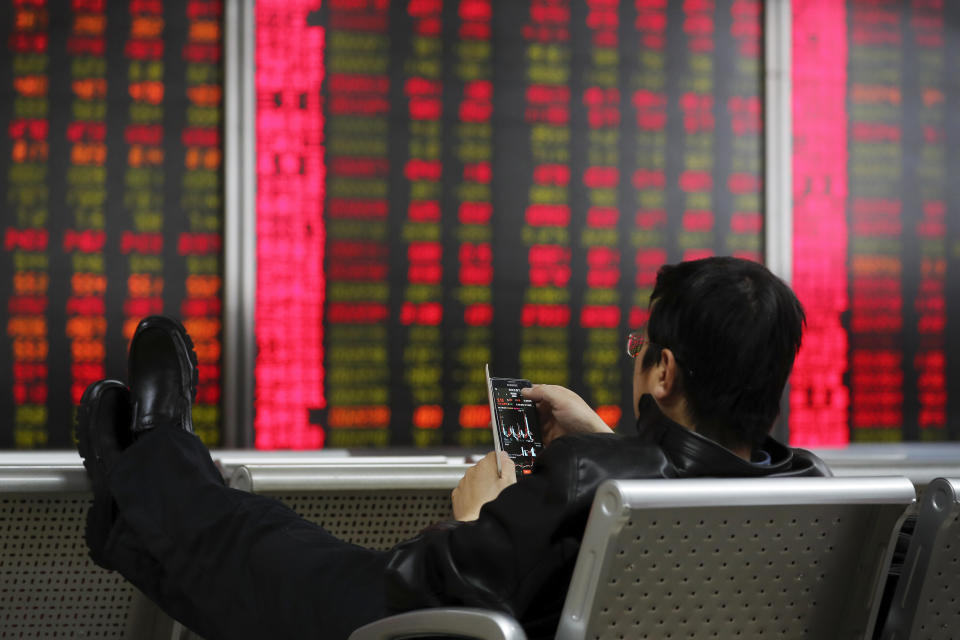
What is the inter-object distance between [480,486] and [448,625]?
1.04 ft

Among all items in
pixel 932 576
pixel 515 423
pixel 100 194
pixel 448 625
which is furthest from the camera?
pixel 100 194

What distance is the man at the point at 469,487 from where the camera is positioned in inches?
41.6

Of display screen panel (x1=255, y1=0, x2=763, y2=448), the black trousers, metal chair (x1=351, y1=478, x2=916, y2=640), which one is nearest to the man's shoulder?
metal chair (x1=351, y1=478, x2=916, y2=640)

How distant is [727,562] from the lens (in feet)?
3.33

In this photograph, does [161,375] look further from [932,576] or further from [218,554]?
[932,576]

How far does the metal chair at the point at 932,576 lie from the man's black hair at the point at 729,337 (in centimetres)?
20

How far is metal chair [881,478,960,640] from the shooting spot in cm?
107

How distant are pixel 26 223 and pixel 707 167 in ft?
5.79

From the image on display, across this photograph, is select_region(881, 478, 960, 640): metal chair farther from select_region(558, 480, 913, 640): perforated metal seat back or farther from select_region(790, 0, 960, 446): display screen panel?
select_region(790, 0, 960, 446): display screen panel

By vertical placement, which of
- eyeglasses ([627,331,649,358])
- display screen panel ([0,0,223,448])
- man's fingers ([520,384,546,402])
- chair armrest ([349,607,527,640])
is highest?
display screen panel ([0,0,223,448])

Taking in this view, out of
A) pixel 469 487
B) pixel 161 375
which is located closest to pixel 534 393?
pixel 469 487

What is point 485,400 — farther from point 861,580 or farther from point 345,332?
point 861,580

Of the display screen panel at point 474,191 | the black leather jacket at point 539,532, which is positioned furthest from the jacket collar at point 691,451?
the display screen panel at point 474,191

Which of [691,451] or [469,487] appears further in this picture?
[469,487]
